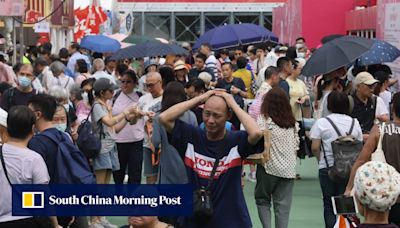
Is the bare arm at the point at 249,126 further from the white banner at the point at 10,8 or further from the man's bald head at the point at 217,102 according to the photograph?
the white banner at the point at 10,8

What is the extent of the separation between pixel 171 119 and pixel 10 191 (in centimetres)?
121

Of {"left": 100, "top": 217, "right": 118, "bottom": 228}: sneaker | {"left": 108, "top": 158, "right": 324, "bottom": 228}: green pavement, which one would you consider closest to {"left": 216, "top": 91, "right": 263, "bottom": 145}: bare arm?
{"left": 100, "top": 217, "right": 118, "bottom": 228}: sneaker

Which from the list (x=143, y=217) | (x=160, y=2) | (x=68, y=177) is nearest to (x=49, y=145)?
(x=68, y=177)

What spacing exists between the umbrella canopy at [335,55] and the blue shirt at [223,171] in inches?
249

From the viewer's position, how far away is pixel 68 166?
8.27 metres

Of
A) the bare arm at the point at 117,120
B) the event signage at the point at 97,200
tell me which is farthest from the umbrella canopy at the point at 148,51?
the event signage at the point at 97,200

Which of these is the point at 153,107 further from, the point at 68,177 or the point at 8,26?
the point at 8,26

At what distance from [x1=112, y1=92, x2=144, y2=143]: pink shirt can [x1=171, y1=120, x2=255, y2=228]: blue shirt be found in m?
5.40

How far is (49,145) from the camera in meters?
8.29

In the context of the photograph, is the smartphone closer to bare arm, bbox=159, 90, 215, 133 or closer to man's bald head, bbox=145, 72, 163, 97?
bare arm, bbox=159, 90, 215, 133

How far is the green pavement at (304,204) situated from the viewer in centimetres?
1302

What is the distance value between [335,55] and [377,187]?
28.4ft

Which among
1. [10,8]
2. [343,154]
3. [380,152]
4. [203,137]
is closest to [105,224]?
[343,154]

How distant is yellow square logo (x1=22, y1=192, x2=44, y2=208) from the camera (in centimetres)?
752
